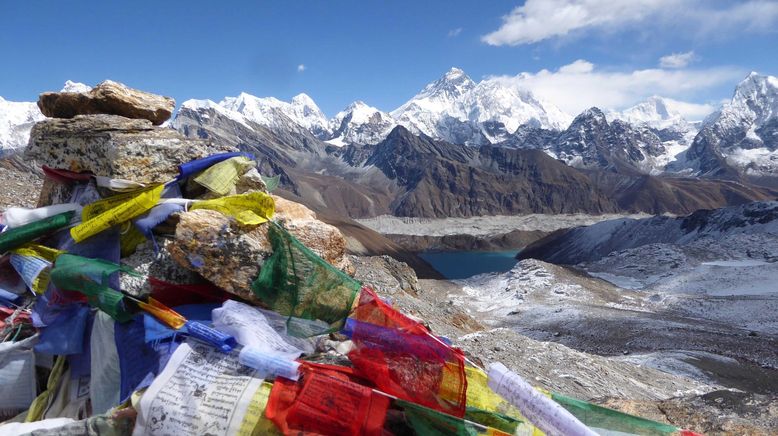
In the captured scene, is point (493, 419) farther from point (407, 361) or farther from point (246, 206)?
point (246, 206)

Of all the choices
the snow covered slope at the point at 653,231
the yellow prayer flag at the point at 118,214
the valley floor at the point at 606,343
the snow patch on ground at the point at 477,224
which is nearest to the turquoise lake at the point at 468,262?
the snow covered slope at the point at 653,231

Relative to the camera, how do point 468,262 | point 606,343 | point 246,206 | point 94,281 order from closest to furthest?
1. point 94,281
2. point 246,206
3. point 606,343
4. point 468,262

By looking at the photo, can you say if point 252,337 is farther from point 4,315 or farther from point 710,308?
point 710,308

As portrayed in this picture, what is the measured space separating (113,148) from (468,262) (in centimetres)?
10987

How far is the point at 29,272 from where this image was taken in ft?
17.4

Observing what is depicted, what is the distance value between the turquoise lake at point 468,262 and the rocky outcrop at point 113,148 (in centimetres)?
8770

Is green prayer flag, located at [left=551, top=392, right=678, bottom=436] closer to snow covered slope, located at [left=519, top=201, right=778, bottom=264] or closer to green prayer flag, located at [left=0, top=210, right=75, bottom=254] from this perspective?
green prayer flag, located at [left=0, top=210, right=75, bottom=254]

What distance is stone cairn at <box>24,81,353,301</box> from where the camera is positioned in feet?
16.0

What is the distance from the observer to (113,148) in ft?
18.7

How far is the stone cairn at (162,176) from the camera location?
16.0ft

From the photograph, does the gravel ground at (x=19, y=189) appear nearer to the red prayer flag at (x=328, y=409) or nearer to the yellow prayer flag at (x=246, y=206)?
the yellow prayer flag at (x=246, y=206)

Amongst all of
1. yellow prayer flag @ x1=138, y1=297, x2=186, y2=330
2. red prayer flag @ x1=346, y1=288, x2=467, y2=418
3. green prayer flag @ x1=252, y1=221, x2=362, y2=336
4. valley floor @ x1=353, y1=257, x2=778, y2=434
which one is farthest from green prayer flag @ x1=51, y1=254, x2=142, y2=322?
valley floor @ x1=353, y1=257, x2=778, y2=434

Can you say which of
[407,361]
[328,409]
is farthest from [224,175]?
[328,409]

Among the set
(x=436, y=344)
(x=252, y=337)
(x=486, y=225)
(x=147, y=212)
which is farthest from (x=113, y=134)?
(x=486, y=225)
